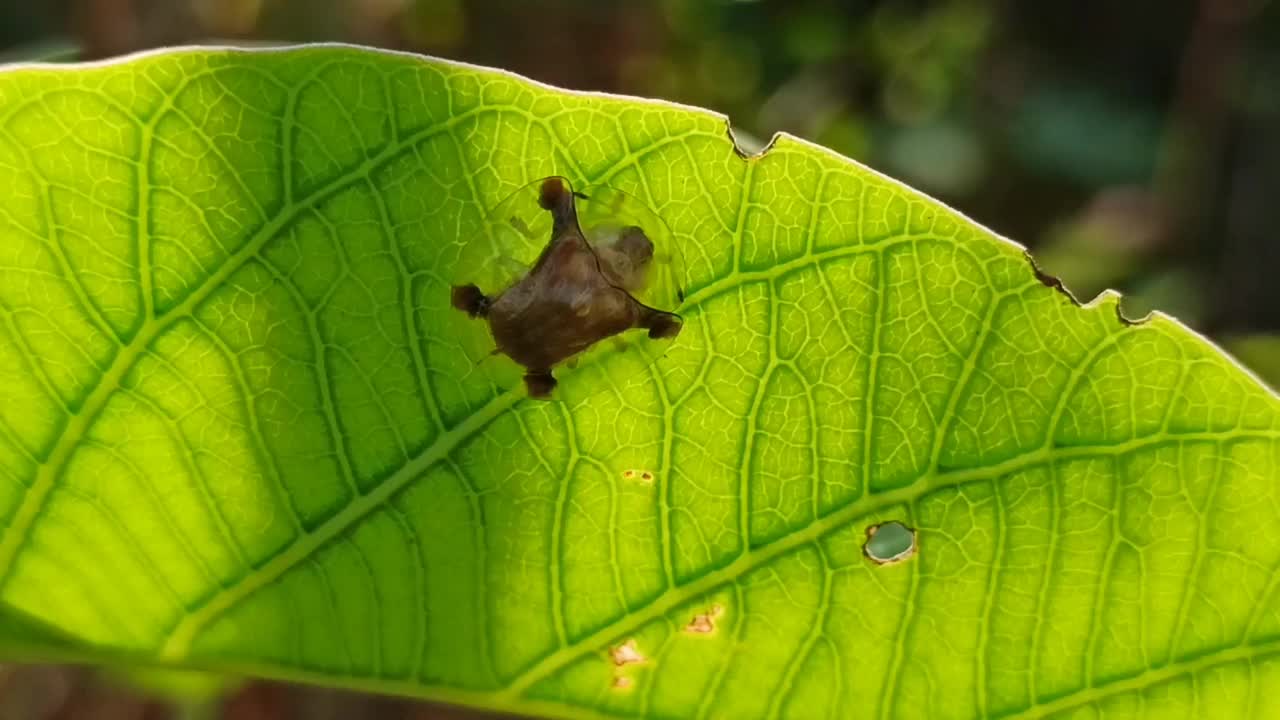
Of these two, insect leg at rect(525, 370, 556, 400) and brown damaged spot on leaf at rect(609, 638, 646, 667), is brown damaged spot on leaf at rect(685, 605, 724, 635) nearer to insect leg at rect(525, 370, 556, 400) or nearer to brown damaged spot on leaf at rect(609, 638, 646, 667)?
brown damaged spot on leaf at rect(609, 638, 646, 667)

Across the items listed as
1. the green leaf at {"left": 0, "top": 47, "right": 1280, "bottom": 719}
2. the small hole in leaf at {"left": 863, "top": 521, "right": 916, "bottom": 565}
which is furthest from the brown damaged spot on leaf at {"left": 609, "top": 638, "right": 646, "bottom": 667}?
the small hole in leaf at {"left": 863, "top": 521, "right": 916, "bottom": 565}

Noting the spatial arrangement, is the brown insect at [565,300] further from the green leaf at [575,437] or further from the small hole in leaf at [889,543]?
the small hole in leaf at [889,543]

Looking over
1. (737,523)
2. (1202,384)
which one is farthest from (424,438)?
(1202,384)

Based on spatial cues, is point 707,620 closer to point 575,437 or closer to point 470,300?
point 575,437

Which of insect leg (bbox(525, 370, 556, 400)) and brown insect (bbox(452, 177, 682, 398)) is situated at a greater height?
brown insect (bbox(452, 177, 682, 398))

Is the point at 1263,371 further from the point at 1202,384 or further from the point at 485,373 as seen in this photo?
the point at 485,373

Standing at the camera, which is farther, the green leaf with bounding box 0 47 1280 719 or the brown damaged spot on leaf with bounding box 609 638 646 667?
the brown damaged spot on leaf with bounding box 609 638 646 667

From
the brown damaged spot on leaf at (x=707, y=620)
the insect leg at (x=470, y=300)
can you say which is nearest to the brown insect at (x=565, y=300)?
the insect leg at (x=470, y=300)
